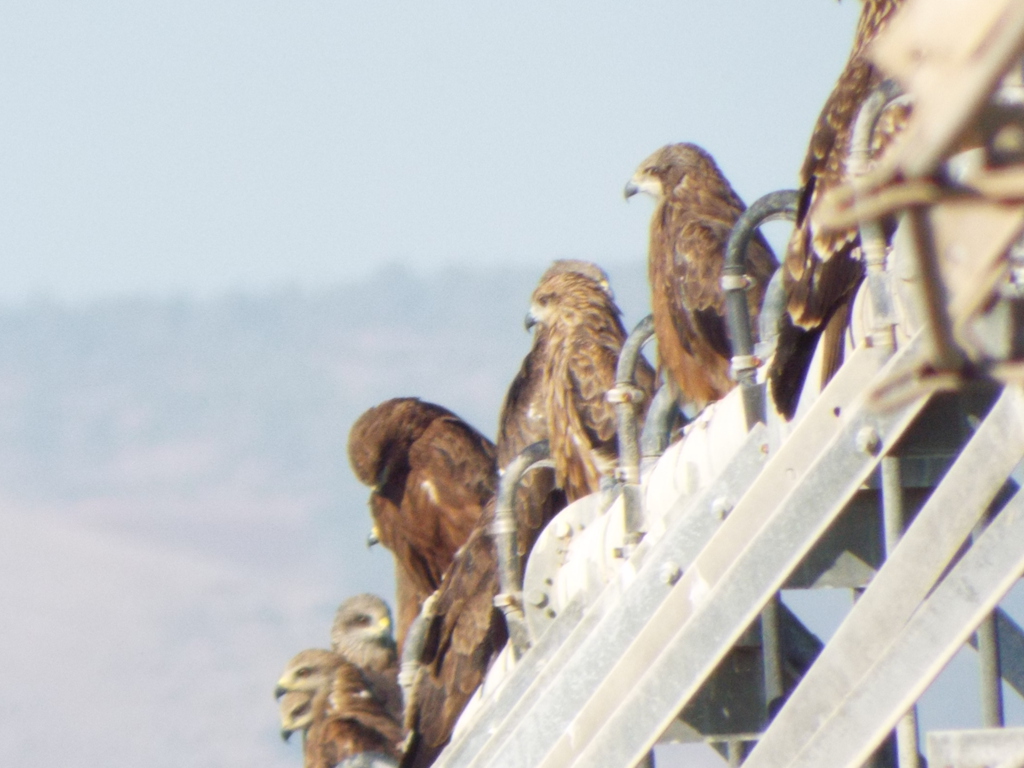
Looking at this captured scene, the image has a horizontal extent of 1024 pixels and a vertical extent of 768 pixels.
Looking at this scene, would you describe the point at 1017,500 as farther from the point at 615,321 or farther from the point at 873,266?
the point at 615,321

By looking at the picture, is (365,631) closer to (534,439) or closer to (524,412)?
(524,412)

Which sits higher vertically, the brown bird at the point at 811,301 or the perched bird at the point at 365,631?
the perched bird at the point at 365,631

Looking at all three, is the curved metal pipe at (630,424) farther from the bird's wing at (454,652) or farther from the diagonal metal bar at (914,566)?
the bird's wing at (454,652)

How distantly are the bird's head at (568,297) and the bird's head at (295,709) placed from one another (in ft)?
9.40

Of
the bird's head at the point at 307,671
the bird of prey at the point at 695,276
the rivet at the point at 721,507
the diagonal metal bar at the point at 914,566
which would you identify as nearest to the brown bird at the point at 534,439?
the bird of prey at the point at 695,276

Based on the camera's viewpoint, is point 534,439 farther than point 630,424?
Yes

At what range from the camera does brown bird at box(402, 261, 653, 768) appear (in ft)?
24.3

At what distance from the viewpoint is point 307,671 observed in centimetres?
1090

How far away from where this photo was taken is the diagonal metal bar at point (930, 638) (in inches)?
111

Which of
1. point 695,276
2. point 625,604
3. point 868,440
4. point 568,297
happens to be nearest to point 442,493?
point 568,297

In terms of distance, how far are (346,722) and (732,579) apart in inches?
242

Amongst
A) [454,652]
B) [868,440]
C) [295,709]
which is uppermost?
[295,709]

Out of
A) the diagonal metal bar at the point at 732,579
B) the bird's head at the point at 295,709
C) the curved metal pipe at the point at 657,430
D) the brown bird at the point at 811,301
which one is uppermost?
the bird's head at the point at 295,709

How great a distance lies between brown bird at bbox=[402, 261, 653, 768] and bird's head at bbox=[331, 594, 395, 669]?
12.0ft
